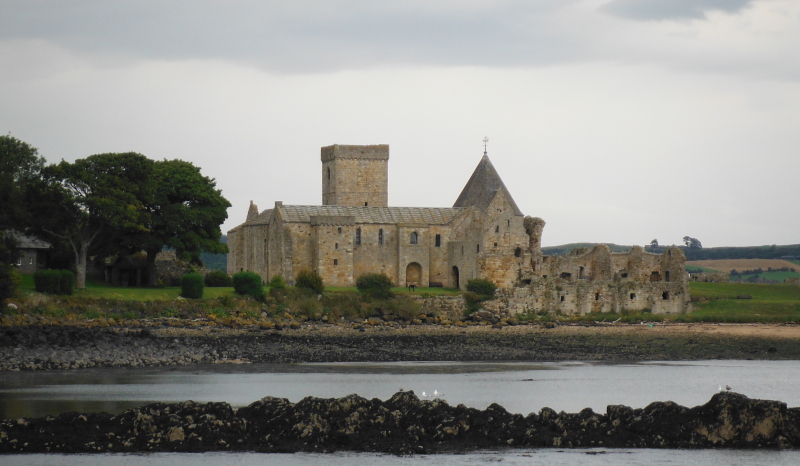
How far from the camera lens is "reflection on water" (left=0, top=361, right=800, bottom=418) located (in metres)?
24.6

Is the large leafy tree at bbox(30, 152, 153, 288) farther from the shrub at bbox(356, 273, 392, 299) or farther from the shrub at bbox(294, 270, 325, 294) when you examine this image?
the shrub at bbox(356, 273, 392, 299)

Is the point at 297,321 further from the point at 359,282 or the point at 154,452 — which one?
the point at 154,452

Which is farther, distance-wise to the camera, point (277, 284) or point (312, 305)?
point (277, 284)

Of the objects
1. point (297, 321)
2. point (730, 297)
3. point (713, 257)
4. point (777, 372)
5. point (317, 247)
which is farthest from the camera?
point (713, 257)

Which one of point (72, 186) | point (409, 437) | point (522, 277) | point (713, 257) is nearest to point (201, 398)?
point (409, 437)

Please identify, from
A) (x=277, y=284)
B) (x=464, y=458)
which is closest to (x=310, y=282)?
(x=277, y=284)

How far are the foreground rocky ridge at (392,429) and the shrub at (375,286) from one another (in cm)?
2842

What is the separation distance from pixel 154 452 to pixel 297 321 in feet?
81.5

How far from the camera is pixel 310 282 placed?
48844mm

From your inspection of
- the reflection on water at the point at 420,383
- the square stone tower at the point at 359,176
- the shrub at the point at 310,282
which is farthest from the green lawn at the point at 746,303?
the square stone tower at the point at 359,176

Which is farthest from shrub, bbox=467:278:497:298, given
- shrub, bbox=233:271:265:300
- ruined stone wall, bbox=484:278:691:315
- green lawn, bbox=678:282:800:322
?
shrub, bbox=233:271:265:300

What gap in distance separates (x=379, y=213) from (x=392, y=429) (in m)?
37.8

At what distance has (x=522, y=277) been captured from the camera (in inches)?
2039

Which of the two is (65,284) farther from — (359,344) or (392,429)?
(392,429)
